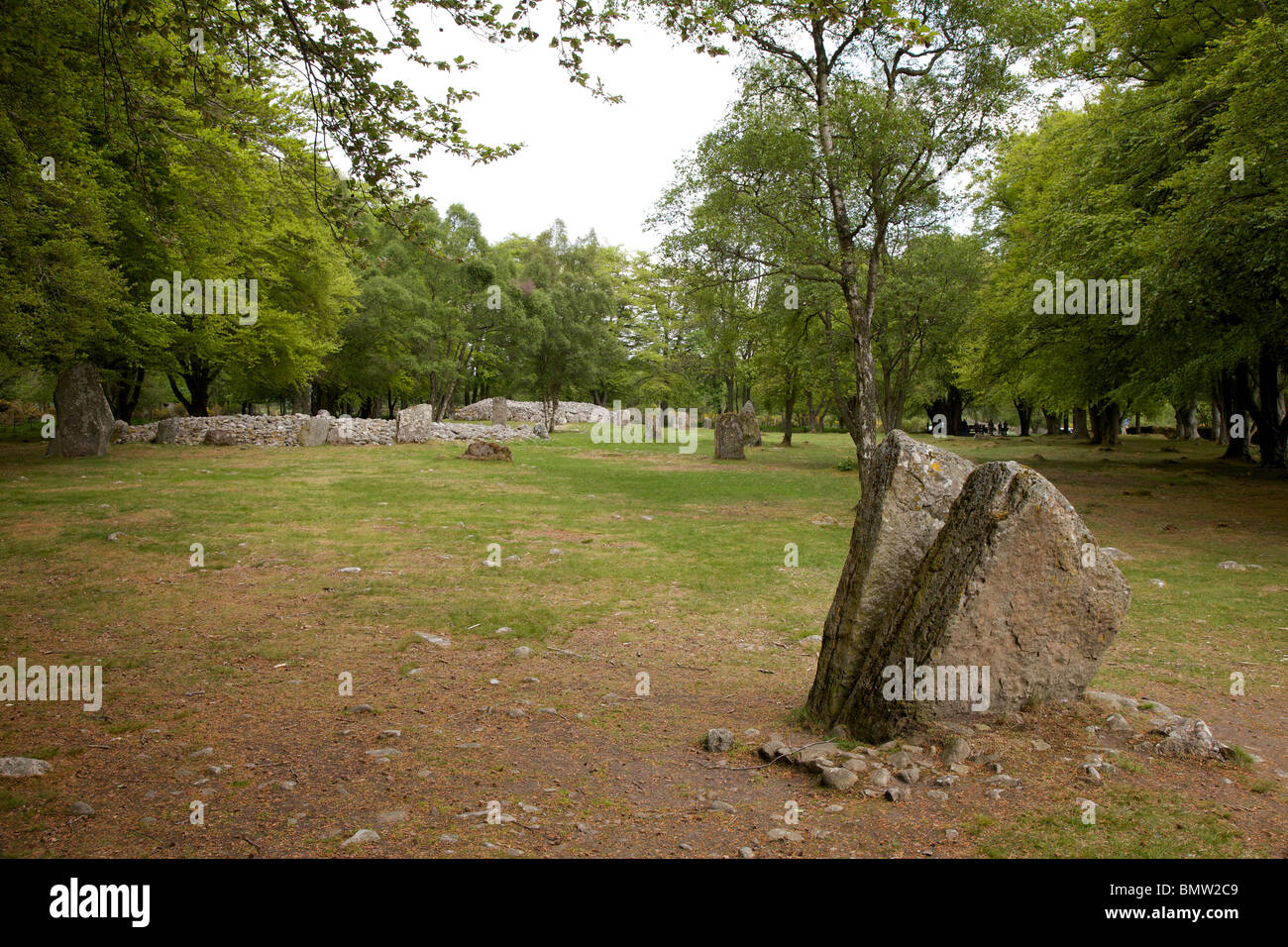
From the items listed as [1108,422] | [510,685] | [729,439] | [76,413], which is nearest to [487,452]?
[729,439]

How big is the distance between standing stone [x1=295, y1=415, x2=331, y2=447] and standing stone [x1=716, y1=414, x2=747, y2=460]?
17.2 m

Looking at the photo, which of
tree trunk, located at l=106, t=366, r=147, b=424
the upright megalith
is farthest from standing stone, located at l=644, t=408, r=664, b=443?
the upright megalith

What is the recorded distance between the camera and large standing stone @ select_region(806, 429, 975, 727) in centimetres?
526

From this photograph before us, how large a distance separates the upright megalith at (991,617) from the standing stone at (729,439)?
26.8m

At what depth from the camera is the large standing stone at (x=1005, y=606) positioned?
4652mm

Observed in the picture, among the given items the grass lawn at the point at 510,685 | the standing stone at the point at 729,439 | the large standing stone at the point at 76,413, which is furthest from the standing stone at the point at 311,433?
the standing stone at the point at 729,439

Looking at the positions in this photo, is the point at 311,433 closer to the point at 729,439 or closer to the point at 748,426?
the point at 729,439

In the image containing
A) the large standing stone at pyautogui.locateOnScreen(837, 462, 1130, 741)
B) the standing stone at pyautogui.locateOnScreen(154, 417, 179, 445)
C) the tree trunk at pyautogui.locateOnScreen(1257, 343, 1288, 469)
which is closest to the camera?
the large standing stone at pyautogui.locateOnScreen(837, 462, 1130, 741)

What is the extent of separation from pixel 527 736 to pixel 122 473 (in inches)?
686

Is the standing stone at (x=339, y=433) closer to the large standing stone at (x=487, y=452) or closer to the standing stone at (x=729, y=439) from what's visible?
the large standing stone at (x=487, y=452)

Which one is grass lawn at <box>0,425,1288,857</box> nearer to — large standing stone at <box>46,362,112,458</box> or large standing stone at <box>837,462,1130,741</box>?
large standing stone at <box>837,462,1130,741</box>
